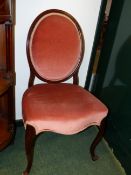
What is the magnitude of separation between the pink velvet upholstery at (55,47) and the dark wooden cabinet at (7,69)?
22cm

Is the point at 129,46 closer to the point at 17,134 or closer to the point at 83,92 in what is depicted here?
the point at 83,92

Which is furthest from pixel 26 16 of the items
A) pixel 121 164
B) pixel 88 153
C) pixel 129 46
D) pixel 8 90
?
pixel 121 164

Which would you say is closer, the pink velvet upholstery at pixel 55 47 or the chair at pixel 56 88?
the chair at pixel 56 88

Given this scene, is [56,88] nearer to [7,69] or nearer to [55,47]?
[55,47]

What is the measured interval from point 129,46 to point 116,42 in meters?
0.16

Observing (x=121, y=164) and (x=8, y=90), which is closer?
(x=8, y=90)

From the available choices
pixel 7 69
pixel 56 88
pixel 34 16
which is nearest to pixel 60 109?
pixel 56 88

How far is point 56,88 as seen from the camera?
1598 millimetres

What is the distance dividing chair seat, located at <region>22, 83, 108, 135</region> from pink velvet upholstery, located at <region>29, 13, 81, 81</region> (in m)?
0.13

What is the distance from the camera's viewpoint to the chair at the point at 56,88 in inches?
52.6

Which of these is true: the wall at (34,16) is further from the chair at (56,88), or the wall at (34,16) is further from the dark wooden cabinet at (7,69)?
the dark wooden cabinet at (7,69)

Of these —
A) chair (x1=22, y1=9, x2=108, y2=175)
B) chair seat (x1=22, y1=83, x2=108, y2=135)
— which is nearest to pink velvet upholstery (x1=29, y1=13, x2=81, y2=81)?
chair (x1=22, y1=9, x2=108, y2=175)

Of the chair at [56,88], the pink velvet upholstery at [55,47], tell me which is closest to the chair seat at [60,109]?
the chair at [56,88]

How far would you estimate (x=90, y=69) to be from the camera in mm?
1909
